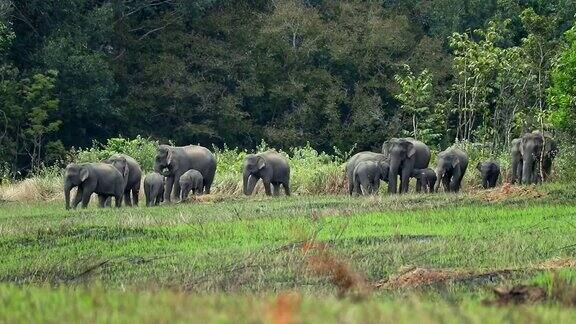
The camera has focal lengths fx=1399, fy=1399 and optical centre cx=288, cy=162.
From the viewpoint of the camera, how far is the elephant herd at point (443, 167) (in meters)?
33.8

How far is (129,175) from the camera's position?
1375 inches

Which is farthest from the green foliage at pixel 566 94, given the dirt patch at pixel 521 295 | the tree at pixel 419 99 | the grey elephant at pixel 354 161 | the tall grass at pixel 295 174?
the dirt patch at pixel 521 295

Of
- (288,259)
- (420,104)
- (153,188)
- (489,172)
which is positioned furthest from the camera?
(420,104)

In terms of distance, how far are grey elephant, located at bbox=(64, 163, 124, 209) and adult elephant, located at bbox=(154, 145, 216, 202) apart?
3.55 metres

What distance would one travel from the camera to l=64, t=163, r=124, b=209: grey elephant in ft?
104

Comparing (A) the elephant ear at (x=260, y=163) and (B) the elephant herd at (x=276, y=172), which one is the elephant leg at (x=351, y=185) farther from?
(A) the elephant ear at (x=260, y=163)

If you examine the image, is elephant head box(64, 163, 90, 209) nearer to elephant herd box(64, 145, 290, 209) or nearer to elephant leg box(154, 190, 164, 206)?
elephant herd box(64, 145, 290, 209)

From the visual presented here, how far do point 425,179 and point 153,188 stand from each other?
6982 millimetres

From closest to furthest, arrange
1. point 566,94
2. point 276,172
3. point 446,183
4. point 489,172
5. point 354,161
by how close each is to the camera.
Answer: point 566,94
point 489,172
point 446,183
point 354,161
point 276,172

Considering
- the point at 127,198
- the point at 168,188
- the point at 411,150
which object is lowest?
the point at 127,198

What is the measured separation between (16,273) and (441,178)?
835 inches

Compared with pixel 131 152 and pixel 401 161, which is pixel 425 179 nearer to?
pixel 401 161

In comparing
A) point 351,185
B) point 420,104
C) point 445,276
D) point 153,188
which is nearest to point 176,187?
point 153,188

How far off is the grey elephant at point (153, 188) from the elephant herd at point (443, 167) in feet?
15.3
